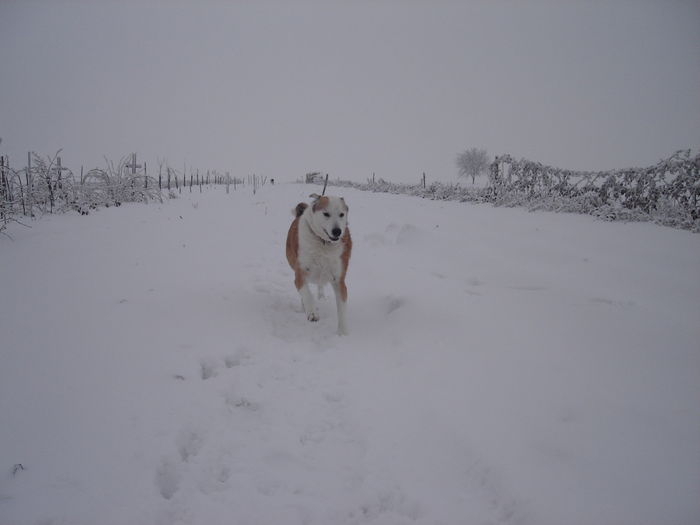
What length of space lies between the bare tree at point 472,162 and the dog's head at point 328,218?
49489 millimetres

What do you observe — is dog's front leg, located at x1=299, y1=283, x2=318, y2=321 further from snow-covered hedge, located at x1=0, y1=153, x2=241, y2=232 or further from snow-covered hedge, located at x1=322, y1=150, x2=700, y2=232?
snow-covered hedge, located at x1=322, y1=150, x2=700, y2=232

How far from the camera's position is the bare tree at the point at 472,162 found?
160 feet

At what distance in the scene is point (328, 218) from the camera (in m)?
4.03

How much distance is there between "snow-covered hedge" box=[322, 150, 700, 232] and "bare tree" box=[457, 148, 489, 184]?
39.0m

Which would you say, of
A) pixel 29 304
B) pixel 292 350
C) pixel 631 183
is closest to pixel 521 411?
pixel 292 350

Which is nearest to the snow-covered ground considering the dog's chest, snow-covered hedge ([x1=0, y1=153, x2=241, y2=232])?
the dog's chest

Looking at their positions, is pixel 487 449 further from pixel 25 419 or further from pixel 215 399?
pixel 25 419

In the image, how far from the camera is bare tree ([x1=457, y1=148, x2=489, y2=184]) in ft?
160

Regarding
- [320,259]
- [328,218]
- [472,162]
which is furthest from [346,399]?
[472,162]

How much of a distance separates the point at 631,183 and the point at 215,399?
36.6 ft

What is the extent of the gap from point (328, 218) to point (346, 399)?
221cm

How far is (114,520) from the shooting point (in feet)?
4.65

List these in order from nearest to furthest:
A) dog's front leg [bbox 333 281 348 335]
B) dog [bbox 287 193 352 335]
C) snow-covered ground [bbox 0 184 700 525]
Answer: snow-covered ground [bbox 0 184 700 525] → dog's front leg [bbox 333 281 348 335] → dog [bbox 287 193 352 335]

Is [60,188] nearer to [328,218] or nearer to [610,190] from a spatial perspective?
[328,218]
